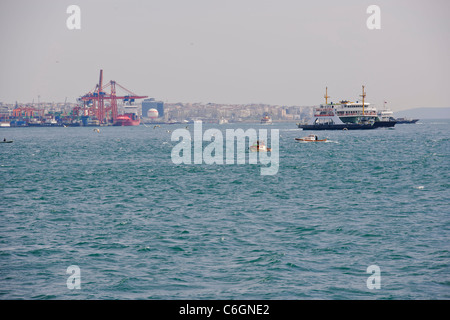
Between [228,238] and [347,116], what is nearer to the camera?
[228,238]

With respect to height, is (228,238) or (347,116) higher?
(347,116)

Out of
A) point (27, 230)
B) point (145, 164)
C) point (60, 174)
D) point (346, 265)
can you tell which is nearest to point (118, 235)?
point (27, 230)

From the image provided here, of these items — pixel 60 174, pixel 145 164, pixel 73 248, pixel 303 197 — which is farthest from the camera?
pixel 145 164

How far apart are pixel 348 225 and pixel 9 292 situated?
18.3m

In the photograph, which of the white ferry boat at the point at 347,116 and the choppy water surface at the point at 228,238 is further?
the white ferry boat at the point at 347,116

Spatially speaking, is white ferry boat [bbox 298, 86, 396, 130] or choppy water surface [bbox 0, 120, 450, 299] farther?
white ferry boat [bbox 298, 86, 396, 130]

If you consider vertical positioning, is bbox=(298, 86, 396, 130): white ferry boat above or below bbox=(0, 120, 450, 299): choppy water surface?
above

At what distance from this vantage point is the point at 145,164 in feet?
252

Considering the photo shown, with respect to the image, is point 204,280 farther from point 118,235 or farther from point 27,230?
point 27,230

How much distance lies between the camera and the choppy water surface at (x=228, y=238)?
19.0 meters

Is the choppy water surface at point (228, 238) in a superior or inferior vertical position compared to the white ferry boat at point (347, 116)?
inferior

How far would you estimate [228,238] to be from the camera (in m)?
26.2

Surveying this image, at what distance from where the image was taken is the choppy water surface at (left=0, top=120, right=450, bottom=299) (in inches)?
747
